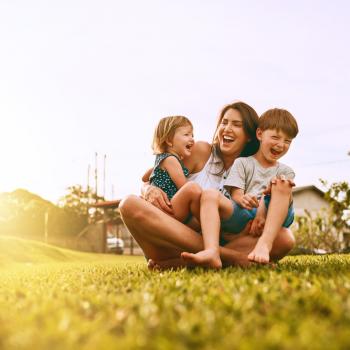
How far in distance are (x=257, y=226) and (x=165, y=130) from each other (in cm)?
113

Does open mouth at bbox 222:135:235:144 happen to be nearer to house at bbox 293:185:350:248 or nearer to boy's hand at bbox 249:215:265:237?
boy's hand at bbox 249:215:265:237

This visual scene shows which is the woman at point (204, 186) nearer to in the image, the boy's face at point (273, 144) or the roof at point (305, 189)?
the boy's face at point (273, 144)

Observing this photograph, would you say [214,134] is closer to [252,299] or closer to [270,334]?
[252,299]

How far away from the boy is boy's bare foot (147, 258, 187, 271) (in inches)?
18.2

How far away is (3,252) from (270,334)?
49.5ft

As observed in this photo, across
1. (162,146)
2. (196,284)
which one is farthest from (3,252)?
(196,284)

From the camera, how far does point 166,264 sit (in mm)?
4160

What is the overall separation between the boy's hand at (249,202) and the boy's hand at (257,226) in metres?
0.13

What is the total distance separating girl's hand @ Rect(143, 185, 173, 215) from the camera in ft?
12.8

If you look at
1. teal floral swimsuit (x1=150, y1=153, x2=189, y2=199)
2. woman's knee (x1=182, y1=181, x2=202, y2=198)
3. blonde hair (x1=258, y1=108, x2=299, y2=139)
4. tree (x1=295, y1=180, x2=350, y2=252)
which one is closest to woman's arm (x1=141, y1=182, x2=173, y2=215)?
teal floral swimsuit (x1=150, y1=153, x2=189, y2=199)

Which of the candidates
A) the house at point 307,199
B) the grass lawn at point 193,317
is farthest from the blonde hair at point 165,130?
the house at point 307,199

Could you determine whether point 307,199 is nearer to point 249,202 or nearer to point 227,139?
point 227,139

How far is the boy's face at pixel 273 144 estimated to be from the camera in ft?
13.0

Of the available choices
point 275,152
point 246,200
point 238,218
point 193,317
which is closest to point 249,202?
point 246,200
